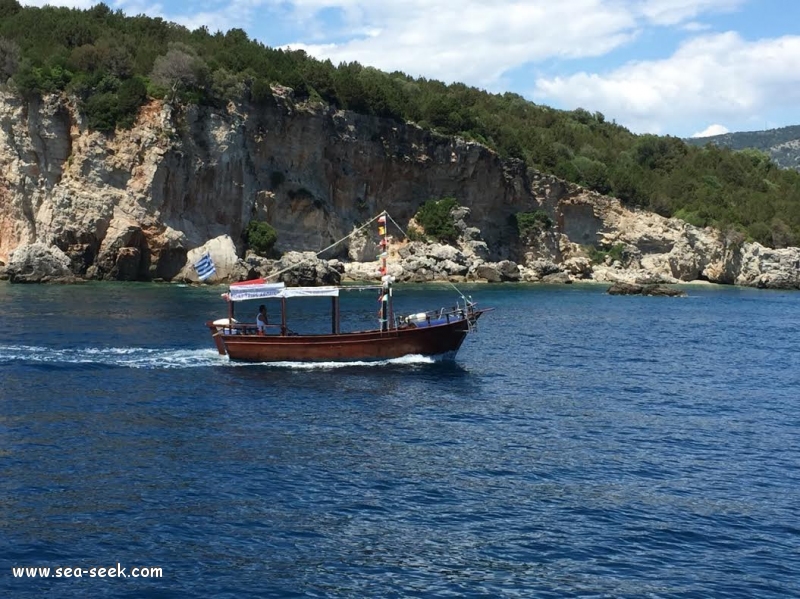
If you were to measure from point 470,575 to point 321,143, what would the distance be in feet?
234

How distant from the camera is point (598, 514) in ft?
54.7

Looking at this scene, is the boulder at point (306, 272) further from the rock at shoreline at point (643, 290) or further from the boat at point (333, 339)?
the boat at point (333, 339)

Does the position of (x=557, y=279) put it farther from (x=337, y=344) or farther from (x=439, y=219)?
(x=337, y=344)

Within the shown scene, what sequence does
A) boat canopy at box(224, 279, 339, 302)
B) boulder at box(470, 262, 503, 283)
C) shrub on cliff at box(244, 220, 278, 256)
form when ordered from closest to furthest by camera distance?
boat canopy at box(224, 279, 339, 302), shrub on cliff at box(244, 220, 278, 256), boulder at box(470, 262, 503, 283)

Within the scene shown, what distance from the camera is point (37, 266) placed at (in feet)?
204

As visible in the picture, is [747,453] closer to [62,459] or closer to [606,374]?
[606,374]

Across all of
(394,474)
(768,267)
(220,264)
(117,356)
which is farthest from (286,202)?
(394,474)

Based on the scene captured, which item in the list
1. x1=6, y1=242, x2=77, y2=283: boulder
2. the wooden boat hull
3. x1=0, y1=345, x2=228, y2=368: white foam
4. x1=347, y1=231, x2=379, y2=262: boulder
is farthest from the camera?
x1=347, y1=231, x2=379, y2=262: boulder

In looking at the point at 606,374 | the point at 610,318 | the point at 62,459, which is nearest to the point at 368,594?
the point at 62,459

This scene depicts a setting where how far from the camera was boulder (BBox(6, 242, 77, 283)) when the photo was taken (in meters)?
61.7

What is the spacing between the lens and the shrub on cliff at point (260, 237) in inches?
2874

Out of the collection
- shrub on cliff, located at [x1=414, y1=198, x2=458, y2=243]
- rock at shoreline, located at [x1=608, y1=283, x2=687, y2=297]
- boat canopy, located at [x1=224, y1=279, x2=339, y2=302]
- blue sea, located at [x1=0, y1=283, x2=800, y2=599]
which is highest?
shrub on cliff, located at [x1=414, y1=198, x2=458, y2=243]

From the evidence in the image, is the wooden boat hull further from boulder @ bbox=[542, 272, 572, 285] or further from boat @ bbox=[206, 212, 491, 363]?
boulder @ bbox=[542, 272, 572, 285]

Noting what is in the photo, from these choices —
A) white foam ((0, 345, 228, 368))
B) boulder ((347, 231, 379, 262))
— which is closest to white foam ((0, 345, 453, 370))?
white foam ((0, 345, 228, 368))
